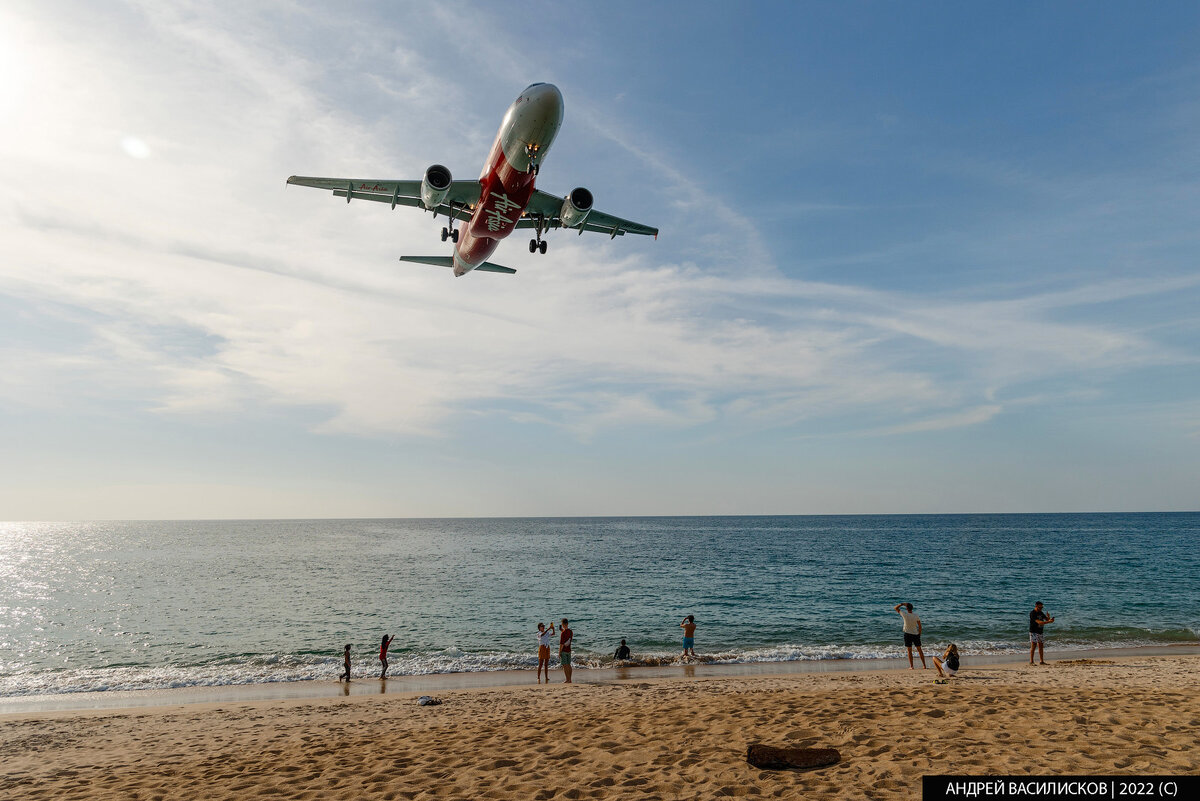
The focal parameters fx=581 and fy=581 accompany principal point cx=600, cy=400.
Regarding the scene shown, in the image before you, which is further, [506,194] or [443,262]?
[443,262]

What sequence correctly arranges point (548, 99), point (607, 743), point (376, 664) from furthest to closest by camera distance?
point (376, 664) < point (548, 99) < point (607, 743)

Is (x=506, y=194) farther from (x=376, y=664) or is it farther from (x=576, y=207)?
(x=376, y=664)

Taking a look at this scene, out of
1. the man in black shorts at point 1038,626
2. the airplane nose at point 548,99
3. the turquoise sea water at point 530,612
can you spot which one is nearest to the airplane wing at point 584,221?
the airplane nose at point 548,99

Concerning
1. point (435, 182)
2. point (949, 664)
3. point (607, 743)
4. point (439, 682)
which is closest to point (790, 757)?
point (607, 743)

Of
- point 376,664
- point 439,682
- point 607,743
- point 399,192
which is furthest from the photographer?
point 399,192

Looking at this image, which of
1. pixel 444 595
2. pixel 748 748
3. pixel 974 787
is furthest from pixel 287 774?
pixel 444 595

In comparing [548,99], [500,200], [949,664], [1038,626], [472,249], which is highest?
[548,99]

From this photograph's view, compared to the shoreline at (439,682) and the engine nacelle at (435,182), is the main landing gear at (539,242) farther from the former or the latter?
the shoreline at (439,682)
